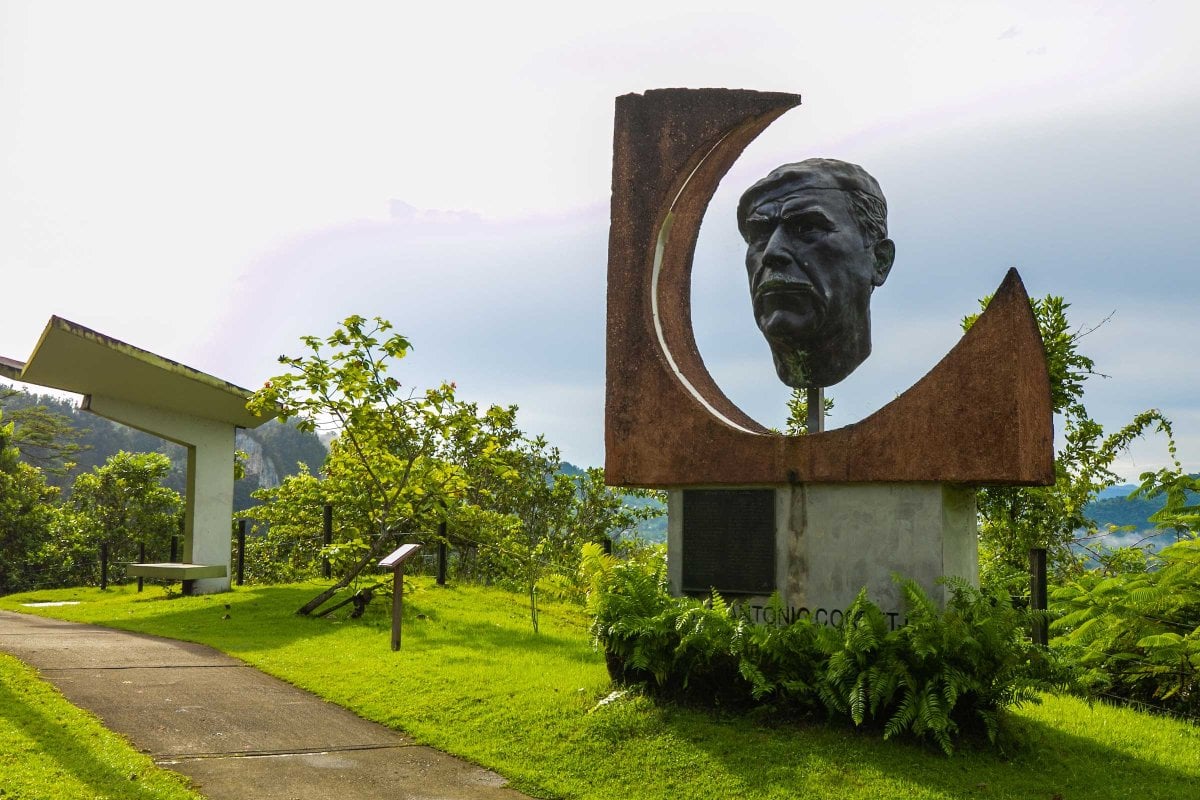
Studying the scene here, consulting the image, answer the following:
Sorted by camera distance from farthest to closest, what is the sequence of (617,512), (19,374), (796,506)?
(617,512), (19,374), (796,506)

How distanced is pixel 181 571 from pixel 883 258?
35.2 feet

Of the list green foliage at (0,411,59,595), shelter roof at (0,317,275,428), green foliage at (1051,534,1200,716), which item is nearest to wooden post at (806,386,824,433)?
green foliage at (1051,534,1200,716)

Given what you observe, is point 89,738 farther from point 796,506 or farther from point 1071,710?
point 1071,710

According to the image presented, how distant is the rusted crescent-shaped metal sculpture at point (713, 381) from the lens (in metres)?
6.52

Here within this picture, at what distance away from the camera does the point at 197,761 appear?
5.67m

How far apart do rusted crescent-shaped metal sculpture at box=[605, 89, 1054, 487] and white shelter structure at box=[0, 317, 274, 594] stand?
7985mm

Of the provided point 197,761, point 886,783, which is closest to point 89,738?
point 197,761

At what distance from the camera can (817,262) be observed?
771 cm

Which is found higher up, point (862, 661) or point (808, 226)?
point (808, 226)

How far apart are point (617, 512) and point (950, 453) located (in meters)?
14.9

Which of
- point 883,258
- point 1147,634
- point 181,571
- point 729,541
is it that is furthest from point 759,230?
point 181,571

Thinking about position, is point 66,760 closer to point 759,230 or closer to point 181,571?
point 759,230

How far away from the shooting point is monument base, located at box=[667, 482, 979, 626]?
672cm

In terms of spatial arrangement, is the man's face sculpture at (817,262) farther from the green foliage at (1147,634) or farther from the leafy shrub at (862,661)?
the green foliage at (1147,634)
